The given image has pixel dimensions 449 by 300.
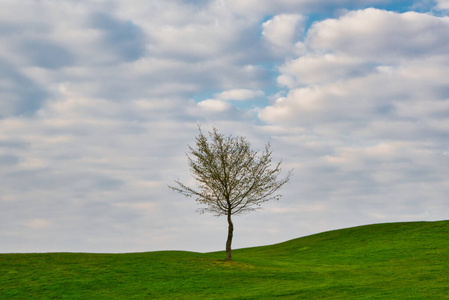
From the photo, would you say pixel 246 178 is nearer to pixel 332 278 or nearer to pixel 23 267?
pixel 332 278

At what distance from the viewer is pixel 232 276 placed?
150ft

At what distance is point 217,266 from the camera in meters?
49.4

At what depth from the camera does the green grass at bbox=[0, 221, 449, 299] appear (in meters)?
37.2

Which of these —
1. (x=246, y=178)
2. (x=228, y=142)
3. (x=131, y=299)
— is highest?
(x=228, y=142)

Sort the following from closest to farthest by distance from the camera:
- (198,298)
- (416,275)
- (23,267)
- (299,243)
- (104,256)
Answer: (198,298) → (416,275) → (23,267) → (104,256) → (299,243)

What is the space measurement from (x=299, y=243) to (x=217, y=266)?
3869 cm

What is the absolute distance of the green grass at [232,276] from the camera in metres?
37.2

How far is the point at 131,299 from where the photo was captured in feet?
125

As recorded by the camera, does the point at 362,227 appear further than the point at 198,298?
Yes

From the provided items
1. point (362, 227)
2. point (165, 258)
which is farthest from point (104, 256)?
point (362, 227)

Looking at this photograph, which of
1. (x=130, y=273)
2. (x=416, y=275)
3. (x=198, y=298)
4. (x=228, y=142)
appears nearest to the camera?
(x=198, y=298)

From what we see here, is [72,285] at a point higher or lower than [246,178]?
lower

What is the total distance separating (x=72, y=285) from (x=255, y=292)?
1631 cm

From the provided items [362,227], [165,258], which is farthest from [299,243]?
[165,258]
